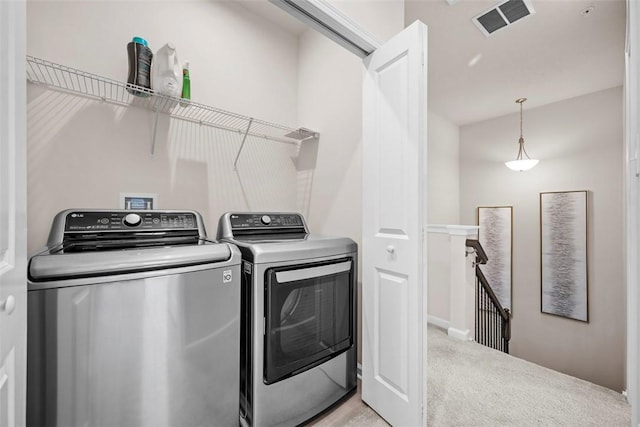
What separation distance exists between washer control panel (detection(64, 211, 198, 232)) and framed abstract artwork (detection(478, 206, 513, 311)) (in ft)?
15.4

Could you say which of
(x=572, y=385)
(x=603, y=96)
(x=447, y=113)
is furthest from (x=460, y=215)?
(x=572, y=385)

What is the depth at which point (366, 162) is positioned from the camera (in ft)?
5.32

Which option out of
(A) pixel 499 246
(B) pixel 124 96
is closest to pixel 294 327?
(B) pixel 124 96

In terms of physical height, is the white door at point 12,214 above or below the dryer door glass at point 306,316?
above

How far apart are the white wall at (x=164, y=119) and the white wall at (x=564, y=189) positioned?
3.80 m

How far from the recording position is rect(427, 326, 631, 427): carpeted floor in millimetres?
1478

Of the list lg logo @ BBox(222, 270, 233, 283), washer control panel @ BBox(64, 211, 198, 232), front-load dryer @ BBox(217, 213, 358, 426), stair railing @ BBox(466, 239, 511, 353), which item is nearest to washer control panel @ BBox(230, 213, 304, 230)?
front-load dryer @ BBox(217, 213, 358, 426)

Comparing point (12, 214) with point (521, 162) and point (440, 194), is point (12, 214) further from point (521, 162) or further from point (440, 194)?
point (440, 194)

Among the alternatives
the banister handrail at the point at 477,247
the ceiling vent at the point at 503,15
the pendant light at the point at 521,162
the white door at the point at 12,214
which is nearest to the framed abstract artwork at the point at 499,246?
the pendant light at the point at 521,162

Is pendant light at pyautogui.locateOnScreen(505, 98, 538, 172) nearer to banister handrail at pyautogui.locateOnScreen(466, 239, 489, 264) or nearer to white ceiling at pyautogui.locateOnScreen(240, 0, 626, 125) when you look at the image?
white ceiling at pyautogui.locateOnScreen(240, 0, 626, 125)

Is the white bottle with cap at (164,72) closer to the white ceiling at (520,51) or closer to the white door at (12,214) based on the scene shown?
the white door at (12,214)

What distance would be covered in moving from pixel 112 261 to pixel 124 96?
1205 millimetres

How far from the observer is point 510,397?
1.67 m

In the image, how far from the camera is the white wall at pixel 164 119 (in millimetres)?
1421
